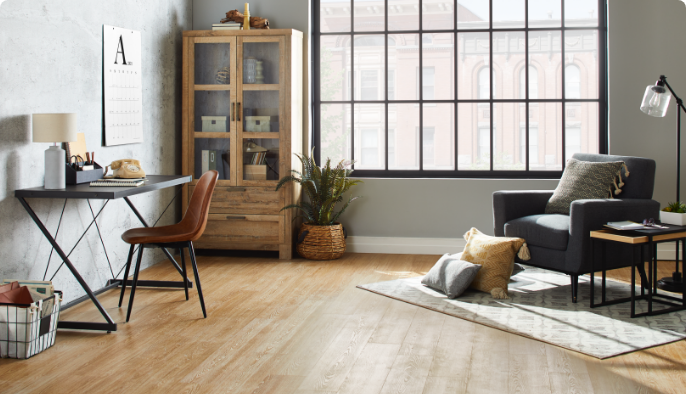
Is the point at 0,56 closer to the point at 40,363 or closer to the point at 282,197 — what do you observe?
the point at 40,363

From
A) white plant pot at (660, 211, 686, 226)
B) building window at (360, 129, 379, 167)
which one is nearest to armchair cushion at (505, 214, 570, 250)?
white plant pot at (660, 211, 686, 226)

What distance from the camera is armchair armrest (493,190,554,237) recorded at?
4461mm

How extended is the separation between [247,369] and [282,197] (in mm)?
2662

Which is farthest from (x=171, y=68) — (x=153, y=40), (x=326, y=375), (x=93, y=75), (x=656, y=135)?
(x=656, y=135)

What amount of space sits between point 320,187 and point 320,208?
182 millimetres

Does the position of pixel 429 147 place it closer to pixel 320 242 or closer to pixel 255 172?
pixel 320 242

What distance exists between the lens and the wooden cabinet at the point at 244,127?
17.6 feet

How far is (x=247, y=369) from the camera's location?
2834mm

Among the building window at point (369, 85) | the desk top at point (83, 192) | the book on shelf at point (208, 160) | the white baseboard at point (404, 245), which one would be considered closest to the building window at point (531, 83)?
the building window at point (369, 85)

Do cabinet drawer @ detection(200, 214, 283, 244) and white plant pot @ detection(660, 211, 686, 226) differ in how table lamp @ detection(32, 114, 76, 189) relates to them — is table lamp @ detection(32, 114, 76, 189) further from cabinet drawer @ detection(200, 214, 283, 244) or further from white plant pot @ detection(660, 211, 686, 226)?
white plant pot @ detection(660, 211, 686, 226)

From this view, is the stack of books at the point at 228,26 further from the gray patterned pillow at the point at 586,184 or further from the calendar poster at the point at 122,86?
the gray patterned pillow at the point at 586,184

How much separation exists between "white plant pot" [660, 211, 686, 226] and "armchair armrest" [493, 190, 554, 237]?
888 mm

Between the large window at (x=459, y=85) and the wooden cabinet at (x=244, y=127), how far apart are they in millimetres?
561

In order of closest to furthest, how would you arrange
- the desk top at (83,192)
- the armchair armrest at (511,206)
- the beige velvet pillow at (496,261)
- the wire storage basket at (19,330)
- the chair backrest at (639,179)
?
the wire storage basket at (19,330) → the desk top at (83,192) → the beige velvet pillow at (496,261) → the chair backrest at (639,179) → the armchair armrest at (511,206)
